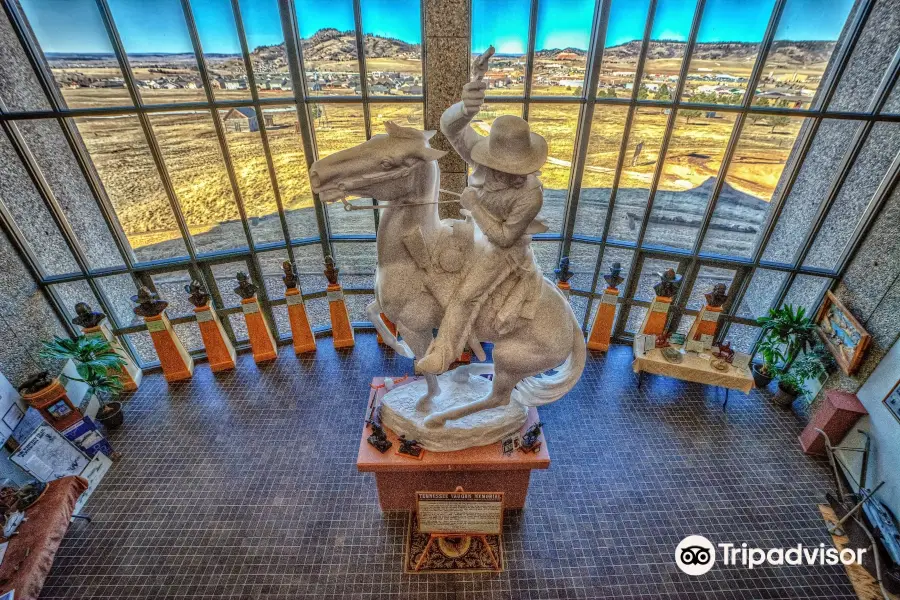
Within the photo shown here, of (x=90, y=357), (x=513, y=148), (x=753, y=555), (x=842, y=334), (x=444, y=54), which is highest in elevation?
(x=444, y=54)

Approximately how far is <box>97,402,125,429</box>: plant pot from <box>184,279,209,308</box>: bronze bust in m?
1.55

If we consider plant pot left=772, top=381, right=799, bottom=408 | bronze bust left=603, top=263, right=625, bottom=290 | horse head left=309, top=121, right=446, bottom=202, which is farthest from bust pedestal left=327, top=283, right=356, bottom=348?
plant pot left=772, top=381, right=799, bottom=408

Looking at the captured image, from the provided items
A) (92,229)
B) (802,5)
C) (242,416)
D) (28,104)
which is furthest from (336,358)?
(802,5)

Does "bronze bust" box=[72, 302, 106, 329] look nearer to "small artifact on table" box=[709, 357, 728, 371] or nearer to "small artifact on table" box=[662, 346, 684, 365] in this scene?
"small artifact on table" box=[662, 346, 684, 365]

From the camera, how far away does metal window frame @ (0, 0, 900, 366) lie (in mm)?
4590

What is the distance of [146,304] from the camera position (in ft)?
17.7

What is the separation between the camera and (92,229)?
536 centimetres

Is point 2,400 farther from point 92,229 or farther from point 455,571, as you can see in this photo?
point 455,571

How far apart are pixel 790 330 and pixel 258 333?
7.25 m

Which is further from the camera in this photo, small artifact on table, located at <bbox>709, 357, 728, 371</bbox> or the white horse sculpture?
small artifact on table, located at <bbox>709, 357, 728, 371</bbox>

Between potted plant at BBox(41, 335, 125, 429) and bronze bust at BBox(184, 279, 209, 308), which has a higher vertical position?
bronze bust at BBox(184, 279, 209, 308)

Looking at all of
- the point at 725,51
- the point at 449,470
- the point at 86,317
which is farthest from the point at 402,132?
the point at 86,317

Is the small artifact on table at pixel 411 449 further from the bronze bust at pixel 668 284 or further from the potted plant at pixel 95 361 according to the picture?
the bronze bust at pixel 668 284

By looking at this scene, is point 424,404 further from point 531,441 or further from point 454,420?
point 531,441
